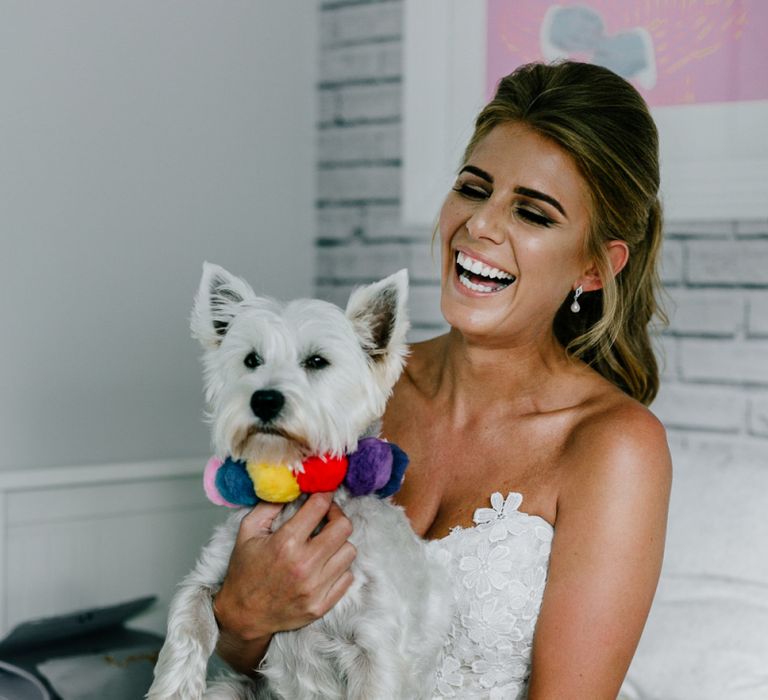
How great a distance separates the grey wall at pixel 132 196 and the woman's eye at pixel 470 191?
3.58ft

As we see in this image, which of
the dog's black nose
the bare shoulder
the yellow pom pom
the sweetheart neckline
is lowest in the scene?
the sweetheart neckline

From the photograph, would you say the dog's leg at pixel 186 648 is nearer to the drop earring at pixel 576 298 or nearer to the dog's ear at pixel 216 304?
the dog's ear at pixel 216 304

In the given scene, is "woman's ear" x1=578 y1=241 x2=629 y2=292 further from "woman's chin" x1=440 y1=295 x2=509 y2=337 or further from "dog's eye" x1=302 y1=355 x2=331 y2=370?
"dog's eye" x1=302 y1=355 x2=331 y2=370

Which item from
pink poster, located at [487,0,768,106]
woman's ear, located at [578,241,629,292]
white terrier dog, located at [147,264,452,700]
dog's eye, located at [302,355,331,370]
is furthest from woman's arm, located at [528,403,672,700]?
pink poster, located at [487,0,768,106]

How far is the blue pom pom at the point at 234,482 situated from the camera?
1.52 meters

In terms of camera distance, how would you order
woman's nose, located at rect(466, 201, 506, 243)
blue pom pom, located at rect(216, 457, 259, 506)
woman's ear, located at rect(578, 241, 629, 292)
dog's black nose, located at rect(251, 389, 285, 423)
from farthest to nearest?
woman's ear, located at rect(578, 241, 629, 292) → woman's nose, located at rect(466, 201, 506, 243) → blue pom pom, located at rect(216, 457, 259, 506) → dog's black nose, located at rect(251, 389, 285, 423)

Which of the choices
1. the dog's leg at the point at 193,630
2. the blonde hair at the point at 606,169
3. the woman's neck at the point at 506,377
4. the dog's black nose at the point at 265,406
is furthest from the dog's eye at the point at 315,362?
the blonde hair at the point at 606,169

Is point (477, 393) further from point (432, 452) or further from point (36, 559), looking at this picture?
point (36, 559)

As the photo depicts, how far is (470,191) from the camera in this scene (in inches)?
73.9

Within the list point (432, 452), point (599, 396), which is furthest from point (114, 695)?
point (599, 396)

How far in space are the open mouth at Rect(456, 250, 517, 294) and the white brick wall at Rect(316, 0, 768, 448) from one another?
26.3 inches

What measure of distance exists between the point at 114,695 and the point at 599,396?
112 cm

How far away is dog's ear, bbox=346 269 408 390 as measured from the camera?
5.05 ft

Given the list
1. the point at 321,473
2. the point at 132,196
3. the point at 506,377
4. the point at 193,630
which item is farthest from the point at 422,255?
the point at 193,630
